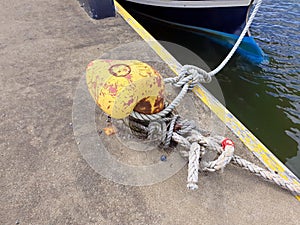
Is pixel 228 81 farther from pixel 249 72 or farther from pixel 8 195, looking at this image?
pixel 8 195

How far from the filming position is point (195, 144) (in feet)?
4.31

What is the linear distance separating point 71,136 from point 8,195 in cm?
43

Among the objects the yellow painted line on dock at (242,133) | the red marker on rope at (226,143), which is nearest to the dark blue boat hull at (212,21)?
the yellow painted line on dock at (242,133)

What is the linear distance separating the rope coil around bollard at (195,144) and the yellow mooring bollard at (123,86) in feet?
0.34

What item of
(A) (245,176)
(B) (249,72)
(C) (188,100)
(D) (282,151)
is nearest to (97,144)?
(C) (188,100)

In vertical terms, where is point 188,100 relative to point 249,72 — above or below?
above

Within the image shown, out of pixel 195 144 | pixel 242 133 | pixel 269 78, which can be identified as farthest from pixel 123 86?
pixel 269 78

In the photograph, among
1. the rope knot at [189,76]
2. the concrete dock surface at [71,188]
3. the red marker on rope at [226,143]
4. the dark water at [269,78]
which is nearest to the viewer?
the concrete dock surface at [71,188]

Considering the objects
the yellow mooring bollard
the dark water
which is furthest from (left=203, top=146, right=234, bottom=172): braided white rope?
the dark water

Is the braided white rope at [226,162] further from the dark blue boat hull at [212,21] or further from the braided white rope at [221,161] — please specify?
the dark blue boat hull at [212,21]

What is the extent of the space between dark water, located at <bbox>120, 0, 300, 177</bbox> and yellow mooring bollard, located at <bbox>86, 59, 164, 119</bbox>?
1919 mm

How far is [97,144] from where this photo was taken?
1.45 m

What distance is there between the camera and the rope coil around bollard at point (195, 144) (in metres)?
1.24

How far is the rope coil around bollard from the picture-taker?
4.08 ft
